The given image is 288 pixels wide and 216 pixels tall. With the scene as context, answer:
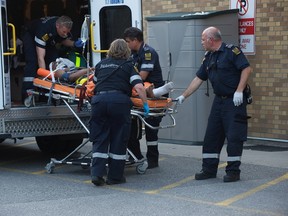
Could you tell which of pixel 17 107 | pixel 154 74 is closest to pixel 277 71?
pixel 154 74

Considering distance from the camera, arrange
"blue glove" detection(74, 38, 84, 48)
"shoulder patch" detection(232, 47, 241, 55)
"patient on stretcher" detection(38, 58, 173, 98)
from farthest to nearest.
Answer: "blue glove" detection(74, 38, 84, 48) < "patient on stretcher" detection(38, 58, 173, 98) < "shoulder patch" detection(232, 47, 241, 55)

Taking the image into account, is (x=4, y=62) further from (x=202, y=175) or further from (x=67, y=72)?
(x=202, y=175)

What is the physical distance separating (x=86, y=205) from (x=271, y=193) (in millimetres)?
2014

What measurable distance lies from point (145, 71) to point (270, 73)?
283 cm

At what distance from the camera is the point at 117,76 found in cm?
753

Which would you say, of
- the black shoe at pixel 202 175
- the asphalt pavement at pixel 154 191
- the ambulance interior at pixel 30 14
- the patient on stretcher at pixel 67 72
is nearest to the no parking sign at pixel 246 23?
the asphalt pavement at pixel 154 191

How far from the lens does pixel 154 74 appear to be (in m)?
8.34

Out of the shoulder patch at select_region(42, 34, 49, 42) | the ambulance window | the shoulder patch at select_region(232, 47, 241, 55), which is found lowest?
the shoulder patch at select_region(232, 47, 241, 55)

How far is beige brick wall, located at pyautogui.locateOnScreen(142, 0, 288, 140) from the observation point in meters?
10.1

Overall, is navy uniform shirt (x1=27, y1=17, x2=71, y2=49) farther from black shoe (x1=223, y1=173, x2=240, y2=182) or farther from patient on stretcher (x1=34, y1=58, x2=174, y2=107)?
black shoe (x1=223, y1=173, x2=240, y2=182)

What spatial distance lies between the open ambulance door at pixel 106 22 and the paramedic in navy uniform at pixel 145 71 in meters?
0.96

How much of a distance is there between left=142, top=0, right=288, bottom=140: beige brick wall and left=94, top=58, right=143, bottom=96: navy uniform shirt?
3354 mm

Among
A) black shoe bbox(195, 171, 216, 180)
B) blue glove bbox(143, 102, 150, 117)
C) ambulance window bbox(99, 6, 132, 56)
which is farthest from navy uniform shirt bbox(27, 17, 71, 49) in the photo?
black shoe bbox(195, 171, 216, 180)

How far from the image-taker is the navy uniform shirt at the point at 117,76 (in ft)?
24.7
